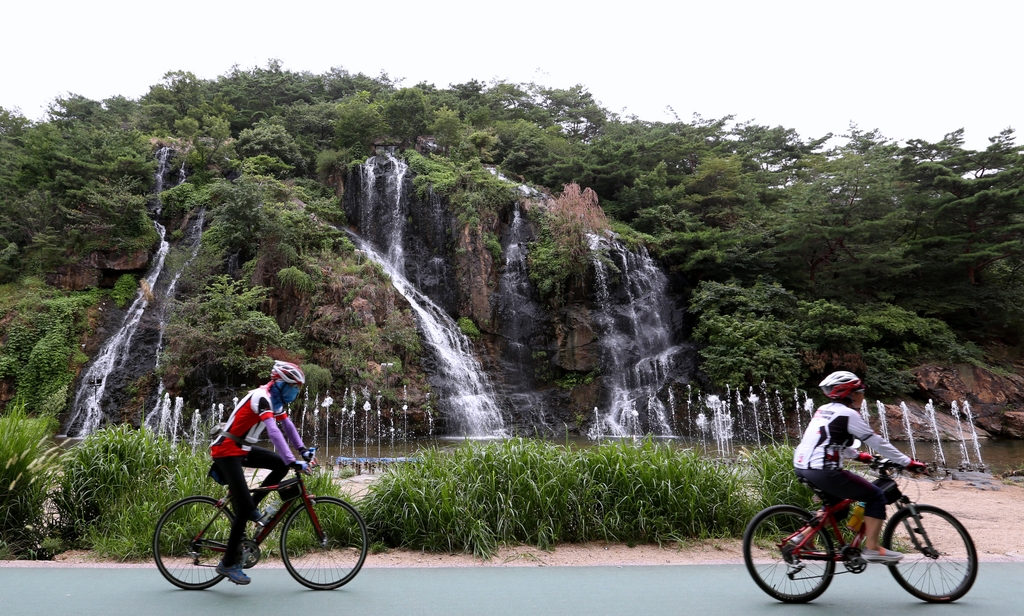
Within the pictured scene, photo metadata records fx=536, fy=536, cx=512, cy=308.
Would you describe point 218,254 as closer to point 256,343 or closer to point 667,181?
point 256,343

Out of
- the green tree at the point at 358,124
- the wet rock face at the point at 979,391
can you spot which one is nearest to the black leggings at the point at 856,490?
the wet rock face at the point at 979,391

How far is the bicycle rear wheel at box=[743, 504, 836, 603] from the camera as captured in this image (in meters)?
3.68

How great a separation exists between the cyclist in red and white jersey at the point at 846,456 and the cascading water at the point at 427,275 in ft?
46.4

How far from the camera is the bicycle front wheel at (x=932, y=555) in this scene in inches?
141

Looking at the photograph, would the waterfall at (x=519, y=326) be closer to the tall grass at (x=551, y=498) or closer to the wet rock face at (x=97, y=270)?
the tall grass at (x=551, y=498)

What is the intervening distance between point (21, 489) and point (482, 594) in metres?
4.46

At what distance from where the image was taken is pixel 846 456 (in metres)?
3.67

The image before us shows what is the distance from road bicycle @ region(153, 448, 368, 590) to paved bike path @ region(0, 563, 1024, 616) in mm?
111


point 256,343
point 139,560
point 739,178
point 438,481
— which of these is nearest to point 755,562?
point 438,481

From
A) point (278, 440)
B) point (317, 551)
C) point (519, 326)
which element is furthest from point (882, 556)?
point (519, 326)

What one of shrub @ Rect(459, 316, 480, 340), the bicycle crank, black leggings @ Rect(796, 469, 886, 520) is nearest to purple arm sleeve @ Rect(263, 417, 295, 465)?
the bicycle crank

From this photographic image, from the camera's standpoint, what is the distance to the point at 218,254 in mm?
18953

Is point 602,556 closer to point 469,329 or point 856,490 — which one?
point 856,490

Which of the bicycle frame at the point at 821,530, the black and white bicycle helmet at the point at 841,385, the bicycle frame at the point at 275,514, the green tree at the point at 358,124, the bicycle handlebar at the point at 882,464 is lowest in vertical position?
the bicycle frame at the point at 821,530
